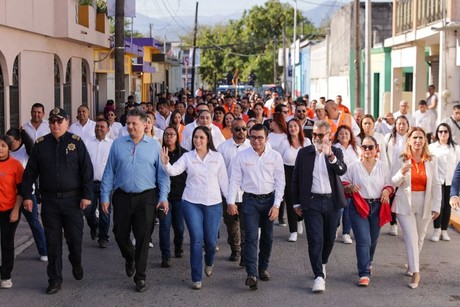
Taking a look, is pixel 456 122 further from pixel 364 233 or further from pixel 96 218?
pixel 96 218

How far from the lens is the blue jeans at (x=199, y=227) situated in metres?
9.09

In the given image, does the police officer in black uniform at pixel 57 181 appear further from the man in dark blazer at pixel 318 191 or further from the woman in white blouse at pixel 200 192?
the man in dark blazer at pixel 318 191

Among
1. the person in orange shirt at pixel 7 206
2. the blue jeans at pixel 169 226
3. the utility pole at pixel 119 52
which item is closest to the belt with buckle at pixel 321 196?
the blue jeans at pixel 169 226

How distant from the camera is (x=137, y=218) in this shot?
9.09 m

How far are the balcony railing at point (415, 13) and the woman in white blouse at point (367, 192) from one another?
1497 cm

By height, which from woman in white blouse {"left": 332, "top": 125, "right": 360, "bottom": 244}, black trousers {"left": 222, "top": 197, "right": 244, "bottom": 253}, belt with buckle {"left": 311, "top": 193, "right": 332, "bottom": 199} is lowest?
black trousers {"left": 222, "top": 197, "right": 244, "bottom": 253}

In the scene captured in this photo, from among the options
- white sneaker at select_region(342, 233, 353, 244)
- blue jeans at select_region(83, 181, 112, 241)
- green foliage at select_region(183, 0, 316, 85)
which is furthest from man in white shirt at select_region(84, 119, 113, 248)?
green foliage at select_region(183, 0, 316, 85)

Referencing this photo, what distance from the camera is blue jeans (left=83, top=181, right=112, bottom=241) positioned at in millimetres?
11312

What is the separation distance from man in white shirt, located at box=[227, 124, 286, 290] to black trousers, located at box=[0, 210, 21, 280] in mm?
2315

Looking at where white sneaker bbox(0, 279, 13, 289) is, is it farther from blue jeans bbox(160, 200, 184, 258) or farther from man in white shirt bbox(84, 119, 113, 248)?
man in white shirt bbox(84, 119, 113, 248)

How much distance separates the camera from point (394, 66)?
35.3m

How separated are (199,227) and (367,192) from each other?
6.02 ft

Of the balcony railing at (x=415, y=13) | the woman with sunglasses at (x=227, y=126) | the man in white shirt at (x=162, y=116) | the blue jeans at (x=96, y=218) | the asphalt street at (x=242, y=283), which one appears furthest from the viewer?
the balcony railing at (x=415, y=13)

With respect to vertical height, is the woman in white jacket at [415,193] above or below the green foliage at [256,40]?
below
